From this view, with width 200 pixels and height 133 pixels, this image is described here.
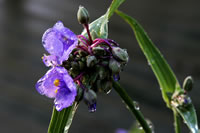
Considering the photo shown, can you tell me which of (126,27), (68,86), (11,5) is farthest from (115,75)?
(11,5)

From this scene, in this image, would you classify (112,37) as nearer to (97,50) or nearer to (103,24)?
(103,24)

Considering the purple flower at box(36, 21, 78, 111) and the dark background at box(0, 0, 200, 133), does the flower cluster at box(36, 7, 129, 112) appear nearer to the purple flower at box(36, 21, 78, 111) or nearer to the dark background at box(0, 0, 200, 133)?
the purple flower at box(36, 21, 78, 111)

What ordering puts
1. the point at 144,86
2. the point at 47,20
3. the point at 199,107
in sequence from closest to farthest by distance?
1. the point at 199,107
2. the point at 144,86
3. the point at 47,20

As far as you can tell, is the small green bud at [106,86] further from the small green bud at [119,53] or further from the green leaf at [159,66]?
the green leaf at [159,66]

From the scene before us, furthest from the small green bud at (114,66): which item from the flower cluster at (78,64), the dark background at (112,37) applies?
the dark background at (112,37)

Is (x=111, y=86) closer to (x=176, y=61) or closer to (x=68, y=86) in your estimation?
(x=68, y=86)
